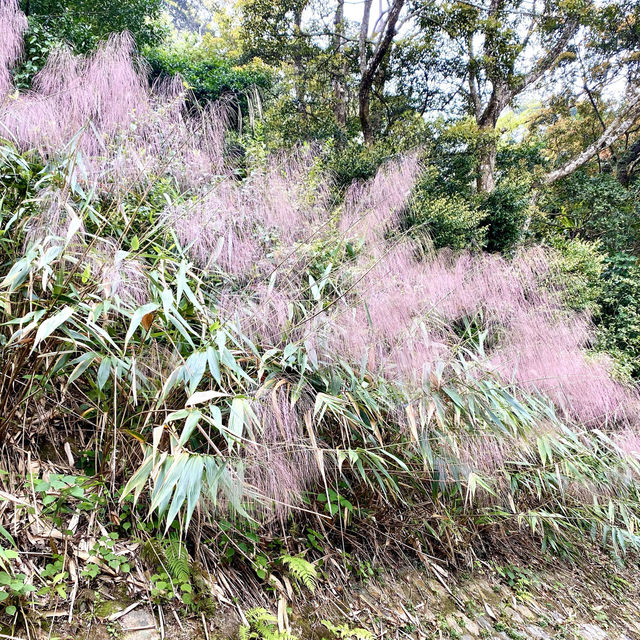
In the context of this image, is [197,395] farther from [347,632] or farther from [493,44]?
[493,44]

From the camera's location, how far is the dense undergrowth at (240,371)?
1537mm

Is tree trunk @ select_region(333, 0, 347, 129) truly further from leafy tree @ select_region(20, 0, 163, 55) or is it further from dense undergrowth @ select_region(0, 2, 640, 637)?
dense undergrowth @ select_region(0, 2, 640, 637)

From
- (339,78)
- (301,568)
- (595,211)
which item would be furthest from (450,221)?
(595,211)

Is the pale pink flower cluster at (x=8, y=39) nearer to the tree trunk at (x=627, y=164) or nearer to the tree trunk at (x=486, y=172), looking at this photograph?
the tree trunk at (x=486, y=172)

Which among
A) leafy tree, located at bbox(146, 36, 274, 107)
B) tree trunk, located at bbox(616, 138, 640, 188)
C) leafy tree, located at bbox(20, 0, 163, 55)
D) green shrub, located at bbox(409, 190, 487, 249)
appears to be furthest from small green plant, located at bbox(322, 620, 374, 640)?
tree trunk, located at bbox(616, 138, 640, 188)

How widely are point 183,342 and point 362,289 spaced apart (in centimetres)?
91

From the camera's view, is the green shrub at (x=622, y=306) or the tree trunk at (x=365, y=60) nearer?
the green shrub at (x=622, y=306)

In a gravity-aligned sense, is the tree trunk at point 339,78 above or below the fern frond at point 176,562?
above

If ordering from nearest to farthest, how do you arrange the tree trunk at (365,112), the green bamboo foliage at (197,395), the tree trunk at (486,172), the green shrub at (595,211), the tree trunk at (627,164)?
the green bamboo foliage at (197,395)
the tree trunk at (486,172)
the tree trunk at (365,112)
the green shrub at (595,211)
the tree trunk at (627,164)

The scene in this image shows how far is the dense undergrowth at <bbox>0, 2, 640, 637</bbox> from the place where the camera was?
1537 mm

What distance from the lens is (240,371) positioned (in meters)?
1.58

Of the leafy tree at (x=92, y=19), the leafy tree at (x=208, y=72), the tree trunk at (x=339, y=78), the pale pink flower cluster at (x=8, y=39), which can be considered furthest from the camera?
the tree trunk at (x=339, y=78)

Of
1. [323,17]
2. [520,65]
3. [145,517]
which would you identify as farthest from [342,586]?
[323,17]

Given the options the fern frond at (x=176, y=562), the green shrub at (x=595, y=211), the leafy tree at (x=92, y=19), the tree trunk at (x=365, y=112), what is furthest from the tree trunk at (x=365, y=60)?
the fern frond at (x=176, y=562)
